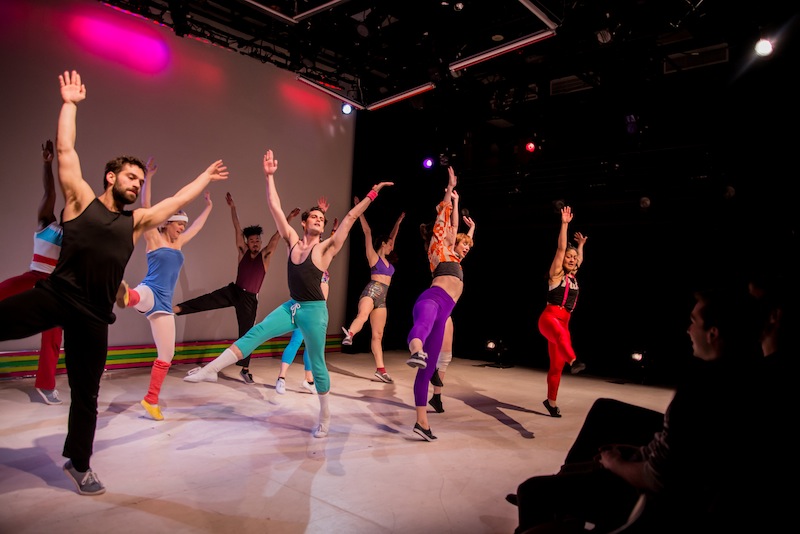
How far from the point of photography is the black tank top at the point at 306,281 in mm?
3988

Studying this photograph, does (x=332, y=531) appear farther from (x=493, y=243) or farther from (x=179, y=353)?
(x=493, y=243)

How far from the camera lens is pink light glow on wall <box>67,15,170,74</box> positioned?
6.45 metres

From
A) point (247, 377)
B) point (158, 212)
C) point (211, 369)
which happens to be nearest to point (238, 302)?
point (247, 377)

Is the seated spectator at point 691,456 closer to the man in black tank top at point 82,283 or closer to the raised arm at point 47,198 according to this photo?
the man in black tank top at point 82,283

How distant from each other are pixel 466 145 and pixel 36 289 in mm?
8397

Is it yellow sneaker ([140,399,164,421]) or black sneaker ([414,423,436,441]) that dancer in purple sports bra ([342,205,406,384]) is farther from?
yellow sneaker ([140,399,164,421])

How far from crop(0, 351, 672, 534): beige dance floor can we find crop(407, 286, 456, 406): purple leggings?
435 millimetres

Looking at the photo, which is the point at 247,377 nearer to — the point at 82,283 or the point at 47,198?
the point at 47,198

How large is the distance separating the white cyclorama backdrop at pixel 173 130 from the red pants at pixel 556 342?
4843 millimetres

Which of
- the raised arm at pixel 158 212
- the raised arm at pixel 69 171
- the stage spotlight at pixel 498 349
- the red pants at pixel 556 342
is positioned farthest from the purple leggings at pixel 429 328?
the stage spotlight at pixel 498 349

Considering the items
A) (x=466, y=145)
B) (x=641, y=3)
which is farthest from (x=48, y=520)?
(x=466, y=145)

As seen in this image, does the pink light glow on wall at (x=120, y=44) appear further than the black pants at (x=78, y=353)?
Yes

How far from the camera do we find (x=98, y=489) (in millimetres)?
2695

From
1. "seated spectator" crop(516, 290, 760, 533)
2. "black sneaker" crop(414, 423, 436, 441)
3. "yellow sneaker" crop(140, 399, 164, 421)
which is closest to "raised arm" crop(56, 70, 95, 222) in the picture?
"yellow sneaker" crop(140, 399, 164, 421)
